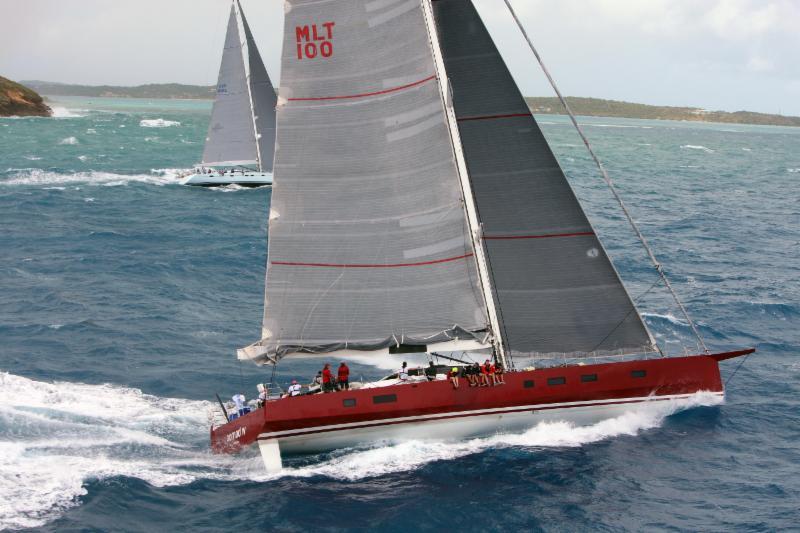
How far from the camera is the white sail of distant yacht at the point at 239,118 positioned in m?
65.6

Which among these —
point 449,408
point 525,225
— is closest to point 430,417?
point 449,408

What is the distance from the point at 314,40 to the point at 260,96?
46702 mm

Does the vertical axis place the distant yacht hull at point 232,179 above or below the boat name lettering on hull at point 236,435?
above

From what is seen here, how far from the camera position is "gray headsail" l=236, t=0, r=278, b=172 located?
216ft

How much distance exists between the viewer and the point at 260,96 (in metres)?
66.3

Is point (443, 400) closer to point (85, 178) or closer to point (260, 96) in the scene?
point (260, 96)

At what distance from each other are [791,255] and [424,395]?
104ft

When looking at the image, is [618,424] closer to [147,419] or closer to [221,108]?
[147,419]

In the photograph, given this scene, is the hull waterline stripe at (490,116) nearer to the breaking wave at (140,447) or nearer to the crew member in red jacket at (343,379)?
the crew member in red jacket at (343,379)

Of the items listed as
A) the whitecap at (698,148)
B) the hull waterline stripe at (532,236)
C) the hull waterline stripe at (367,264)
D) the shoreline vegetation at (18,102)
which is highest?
the shoreline vegetation at (18,102)

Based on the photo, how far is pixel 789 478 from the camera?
20734 millimetres

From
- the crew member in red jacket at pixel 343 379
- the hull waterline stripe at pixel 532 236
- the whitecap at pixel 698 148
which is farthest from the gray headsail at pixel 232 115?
the whitecap at pixel 698 148

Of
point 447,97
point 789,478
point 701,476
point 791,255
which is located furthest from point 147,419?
point 791,255

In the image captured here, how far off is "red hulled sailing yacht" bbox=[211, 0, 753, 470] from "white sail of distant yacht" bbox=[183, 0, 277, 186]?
44.4 metres
